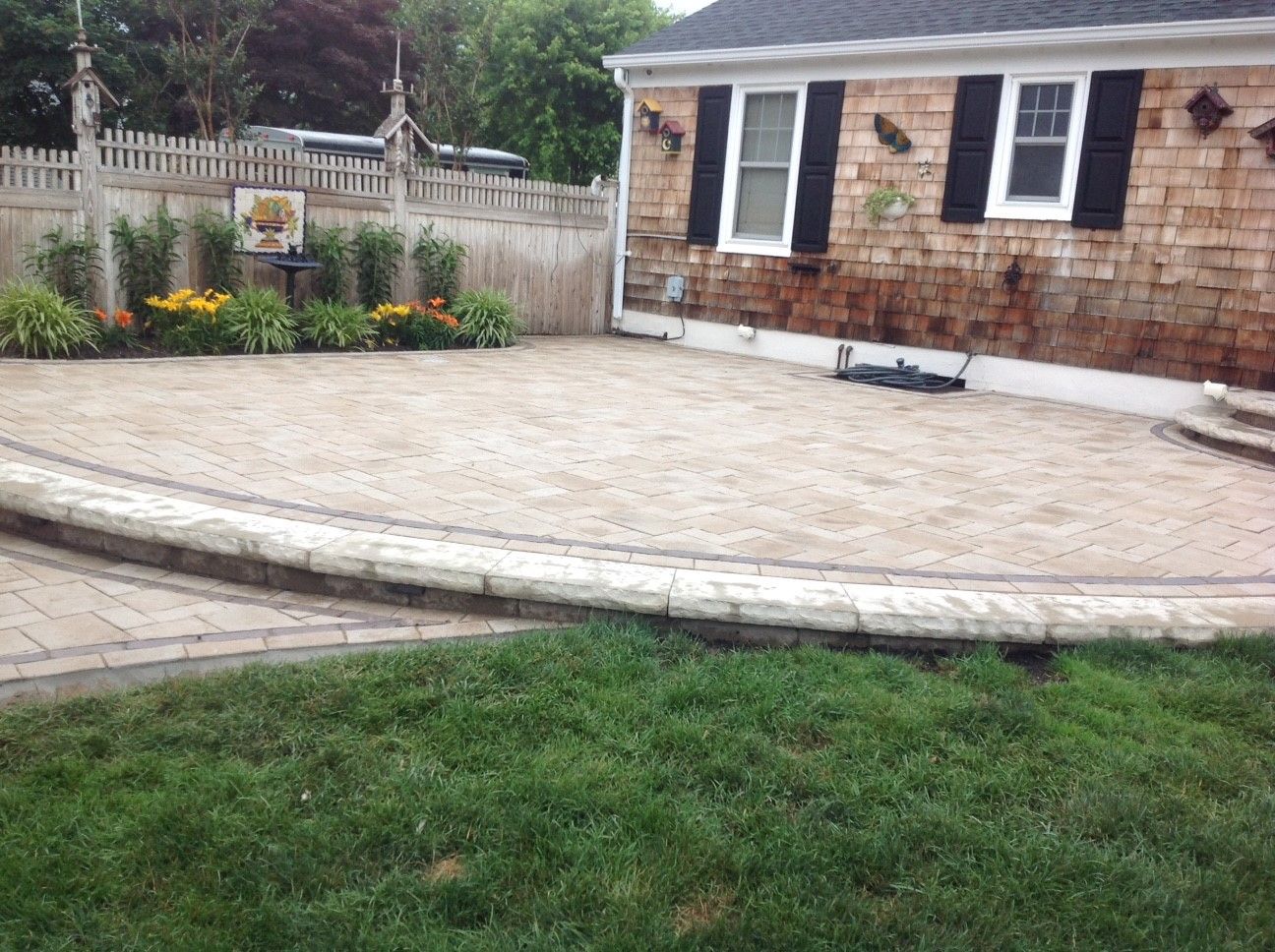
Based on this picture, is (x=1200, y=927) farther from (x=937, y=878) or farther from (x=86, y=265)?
(x=86, y=265)

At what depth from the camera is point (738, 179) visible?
37.2 feet

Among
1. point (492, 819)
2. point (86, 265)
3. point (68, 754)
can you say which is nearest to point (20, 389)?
point (86, 265)

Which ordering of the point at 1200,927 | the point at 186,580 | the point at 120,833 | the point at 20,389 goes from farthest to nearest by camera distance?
the point at 20,389 → the point at 186,580 → the point at 120,833 → the point at 1200,927

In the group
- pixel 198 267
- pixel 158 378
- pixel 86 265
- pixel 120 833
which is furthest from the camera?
pixel 198 267

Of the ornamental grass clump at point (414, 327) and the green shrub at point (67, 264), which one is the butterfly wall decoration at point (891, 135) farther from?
the green shrub at point (67, 264)

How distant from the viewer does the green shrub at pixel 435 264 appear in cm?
1070

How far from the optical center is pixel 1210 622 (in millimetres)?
3434

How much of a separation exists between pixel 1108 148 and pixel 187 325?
7823mm

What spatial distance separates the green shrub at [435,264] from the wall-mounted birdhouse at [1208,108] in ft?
22.2

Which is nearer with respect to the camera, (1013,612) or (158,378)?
(1013,612)

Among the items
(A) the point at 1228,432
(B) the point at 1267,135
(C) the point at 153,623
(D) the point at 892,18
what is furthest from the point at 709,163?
(C) the point at 153,623

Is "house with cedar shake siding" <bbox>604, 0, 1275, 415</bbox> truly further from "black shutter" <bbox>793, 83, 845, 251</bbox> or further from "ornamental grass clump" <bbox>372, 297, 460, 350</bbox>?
"ornamental grass clump" <bbox>372, 297, 460, 350</bbox>

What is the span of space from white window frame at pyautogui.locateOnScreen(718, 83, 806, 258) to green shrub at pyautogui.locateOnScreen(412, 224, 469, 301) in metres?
2.93

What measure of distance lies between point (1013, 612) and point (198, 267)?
828 centimetres
